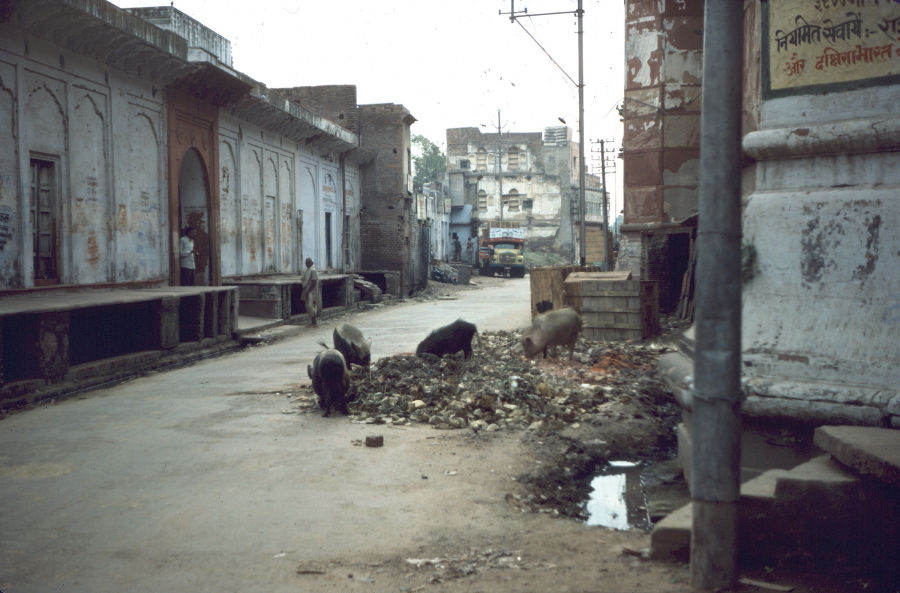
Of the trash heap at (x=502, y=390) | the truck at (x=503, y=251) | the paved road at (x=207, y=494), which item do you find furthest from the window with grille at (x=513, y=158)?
the paved road at (x=207, y=494)

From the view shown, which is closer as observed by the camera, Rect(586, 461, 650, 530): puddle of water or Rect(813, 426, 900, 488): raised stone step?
Rect(813, 426, 900, 488): raised stone step

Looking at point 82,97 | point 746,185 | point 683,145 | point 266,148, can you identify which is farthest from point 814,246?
point 266,148

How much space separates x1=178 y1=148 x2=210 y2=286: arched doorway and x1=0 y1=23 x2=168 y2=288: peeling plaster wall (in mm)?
2084

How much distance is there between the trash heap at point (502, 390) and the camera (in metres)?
6.89

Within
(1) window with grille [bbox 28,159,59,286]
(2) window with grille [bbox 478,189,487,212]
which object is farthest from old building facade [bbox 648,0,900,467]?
(2) window with grille [bbox 478,189,487,212]

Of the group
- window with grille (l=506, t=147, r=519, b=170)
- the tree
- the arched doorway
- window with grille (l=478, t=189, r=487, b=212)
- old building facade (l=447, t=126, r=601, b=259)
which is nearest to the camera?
the arched doorway

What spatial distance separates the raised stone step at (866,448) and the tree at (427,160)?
74210 millimetres

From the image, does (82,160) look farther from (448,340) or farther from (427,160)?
(427,160)

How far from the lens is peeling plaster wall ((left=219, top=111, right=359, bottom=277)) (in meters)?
17.7

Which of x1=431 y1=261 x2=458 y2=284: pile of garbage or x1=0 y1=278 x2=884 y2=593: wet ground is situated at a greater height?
x1=431 y1=261 x2=458 y2=284: pile of garbage

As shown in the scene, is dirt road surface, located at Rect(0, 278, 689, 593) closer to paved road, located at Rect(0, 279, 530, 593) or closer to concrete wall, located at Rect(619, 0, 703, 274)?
paved road, located at Rect(0, 279, 530, 593)

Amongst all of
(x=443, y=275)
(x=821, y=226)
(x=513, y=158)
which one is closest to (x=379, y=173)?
(x=443, y=275)

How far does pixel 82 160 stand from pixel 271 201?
8.59 m

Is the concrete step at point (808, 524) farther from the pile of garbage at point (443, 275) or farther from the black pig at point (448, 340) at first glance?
the pile of garbage at point (443, 275)
